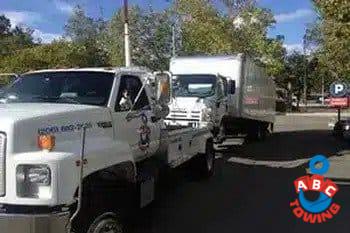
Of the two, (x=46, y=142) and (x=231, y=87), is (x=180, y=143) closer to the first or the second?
(x=46, y=142)

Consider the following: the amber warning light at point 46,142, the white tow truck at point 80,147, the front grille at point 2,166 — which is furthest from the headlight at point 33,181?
the amber warning light at point 46,142

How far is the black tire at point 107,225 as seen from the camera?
650cm

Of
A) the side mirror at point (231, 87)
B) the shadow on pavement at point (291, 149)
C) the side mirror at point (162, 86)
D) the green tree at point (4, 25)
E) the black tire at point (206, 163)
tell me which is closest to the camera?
the side mirror at point (162, 86)

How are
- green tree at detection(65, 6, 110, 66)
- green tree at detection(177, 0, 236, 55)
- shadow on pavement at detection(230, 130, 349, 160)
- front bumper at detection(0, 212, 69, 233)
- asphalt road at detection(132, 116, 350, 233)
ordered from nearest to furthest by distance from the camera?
front bumper at detection(0, 212, 69, 233) < asphalt road at detection(132, 116, 350, 233) < shadow on pavement at detection(230, 130, 349, 160) < green tree at detection(177, 0, 236, 55) < green tree at detection(65, 6, 110, 66)

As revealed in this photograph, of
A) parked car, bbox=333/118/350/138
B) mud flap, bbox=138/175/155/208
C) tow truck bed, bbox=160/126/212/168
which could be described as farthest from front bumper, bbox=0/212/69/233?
parked car, bbox=333/118/350/138

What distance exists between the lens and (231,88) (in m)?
20.8

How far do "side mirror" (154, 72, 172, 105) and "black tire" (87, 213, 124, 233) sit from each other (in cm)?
229

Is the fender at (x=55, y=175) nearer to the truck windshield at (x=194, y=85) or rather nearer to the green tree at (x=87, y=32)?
the truck windshield at (x=194, y=85)

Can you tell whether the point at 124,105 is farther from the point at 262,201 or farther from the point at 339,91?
the point at 339,91

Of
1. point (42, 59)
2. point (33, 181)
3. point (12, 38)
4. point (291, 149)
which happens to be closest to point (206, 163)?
point (33, 181)

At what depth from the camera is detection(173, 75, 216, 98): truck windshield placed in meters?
18.7

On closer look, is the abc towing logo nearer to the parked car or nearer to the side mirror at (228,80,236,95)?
the side mirror at (228,80,236,95)

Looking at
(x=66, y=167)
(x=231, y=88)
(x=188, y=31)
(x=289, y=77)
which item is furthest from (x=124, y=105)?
(x=289, y=77)

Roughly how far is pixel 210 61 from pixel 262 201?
11659 millimetres
